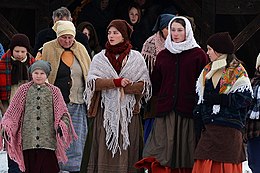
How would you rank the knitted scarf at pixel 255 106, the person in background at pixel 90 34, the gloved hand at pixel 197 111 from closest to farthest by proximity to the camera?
the gloved hand at pixel 197 111 < the knitted scarf at pixel 255 106 < the person in background at pixel 90 34

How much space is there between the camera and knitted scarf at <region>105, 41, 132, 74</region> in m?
6.56

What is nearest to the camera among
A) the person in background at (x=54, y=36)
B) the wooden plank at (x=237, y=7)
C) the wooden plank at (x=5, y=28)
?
the person in background at (x=54, y=36)

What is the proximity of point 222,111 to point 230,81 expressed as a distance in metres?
0.27

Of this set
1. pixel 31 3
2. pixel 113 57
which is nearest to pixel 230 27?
pixel 31 3

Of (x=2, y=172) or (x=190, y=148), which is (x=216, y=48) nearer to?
(x=190, y=148)

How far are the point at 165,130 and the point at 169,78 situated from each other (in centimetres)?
48

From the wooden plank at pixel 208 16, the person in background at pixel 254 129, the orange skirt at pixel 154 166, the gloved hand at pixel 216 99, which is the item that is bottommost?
the orange skirt at pixel 154 166

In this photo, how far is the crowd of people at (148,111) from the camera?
6.07 meters

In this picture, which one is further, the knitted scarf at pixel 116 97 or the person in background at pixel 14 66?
the person in background at pixel 14 66

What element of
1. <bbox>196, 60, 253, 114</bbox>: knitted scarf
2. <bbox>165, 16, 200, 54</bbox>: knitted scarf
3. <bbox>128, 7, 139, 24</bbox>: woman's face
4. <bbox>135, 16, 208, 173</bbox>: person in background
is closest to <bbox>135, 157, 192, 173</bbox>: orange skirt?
<bbox>135, 16, 208, 173</bbox>: person in background

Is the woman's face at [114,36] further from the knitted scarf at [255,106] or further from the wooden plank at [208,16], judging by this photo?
the wooden plank at [208,16]

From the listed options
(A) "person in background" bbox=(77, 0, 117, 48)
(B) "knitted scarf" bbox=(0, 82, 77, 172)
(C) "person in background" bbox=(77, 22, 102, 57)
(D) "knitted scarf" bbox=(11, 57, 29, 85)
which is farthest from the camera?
(A) "person in background" bbox=(77, 0, 117, 48)

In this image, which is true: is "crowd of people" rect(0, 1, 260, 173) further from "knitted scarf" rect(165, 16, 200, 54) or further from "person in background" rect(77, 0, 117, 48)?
"person in background" rect(77, 0, 117, 48)

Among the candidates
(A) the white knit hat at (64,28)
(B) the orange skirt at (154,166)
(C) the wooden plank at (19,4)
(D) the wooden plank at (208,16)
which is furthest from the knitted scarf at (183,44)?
(C) the wooden plank at (19,4)
